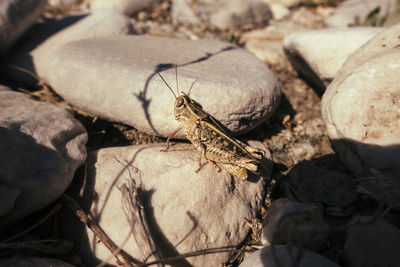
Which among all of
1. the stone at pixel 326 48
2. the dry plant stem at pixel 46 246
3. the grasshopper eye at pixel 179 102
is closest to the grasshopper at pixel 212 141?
the grasshopper eye at pixel 179 102

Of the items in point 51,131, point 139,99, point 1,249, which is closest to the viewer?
point 1,249

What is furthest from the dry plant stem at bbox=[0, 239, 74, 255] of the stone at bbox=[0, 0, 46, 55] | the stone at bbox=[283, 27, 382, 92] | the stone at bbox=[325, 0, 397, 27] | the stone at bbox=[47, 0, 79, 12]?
the stone at bbox=[325, 0, 397, 27]

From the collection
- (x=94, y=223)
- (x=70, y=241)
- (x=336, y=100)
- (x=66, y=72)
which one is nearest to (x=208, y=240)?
(x=94, y=223)

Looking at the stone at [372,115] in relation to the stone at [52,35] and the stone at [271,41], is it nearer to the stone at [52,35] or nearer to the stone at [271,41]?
the stone at [271,41]

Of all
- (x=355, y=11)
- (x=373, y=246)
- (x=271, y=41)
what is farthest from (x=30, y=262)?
(x=355, y=11)

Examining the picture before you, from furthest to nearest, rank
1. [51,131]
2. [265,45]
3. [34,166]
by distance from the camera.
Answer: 1. [265,45]
2. [51,131]
3. [34,166]

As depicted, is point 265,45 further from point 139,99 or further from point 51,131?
point 51,131

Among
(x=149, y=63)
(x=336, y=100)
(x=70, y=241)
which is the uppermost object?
(x=149, y=63)
